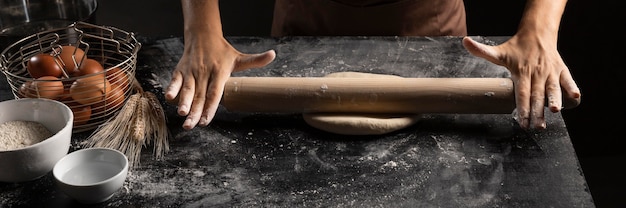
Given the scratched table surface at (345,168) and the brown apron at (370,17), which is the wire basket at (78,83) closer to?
the scratched table surface at (345,168)

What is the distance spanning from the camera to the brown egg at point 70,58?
4.47 ft

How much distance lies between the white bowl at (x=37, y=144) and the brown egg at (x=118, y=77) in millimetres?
132

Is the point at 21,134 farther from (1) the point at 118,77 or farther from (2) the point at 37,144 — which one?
(1) the point at 118,77

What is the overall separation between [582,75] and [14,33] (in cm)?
168

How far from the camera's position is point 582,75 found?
7.80 ft

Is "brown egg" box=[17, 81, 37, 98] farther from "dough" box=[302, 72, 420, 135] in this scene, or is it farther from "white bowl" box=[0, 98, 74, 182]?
"dough" box=[302, 72, 420, 135]

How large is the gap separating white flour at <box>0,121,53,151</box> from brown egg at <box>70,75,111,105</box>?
0.09 m

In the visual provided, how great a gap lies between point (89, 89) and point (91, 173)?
0.62ft

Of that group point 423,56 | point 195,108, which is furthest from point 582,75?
point 195,108

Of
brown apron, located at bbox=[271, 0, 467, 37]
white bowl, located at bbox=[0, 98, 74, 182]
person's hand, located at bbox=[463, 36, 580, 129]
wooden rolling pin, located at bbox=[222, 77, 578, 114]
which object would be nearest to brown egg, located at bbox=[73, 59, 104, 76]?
white bowl, located at bbox=[0, 98, 74, 182]

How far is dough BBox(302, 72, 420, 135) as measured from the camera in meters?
1.34

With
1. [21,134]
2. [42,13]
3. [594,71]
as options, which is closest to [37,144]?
[21,134]

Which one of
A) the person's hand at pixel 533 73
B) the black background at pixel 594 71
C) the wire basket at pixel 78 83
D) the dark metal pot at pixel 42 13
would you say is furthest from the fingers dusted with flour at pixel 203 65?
the black background at pixel 594 71

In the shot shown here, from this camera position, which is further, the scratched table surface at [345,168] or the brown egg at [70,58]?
the brown egg at [70,58]
